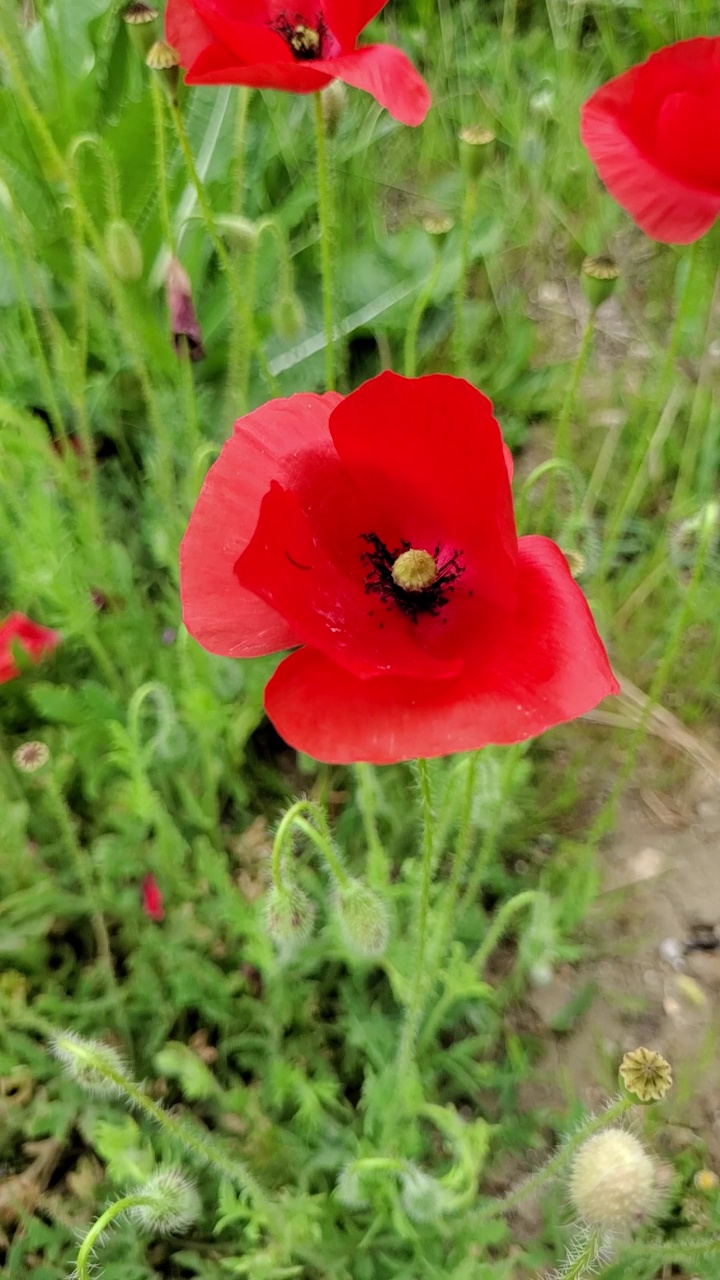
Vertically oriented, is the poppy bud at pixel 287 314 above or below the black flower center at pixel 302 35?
below

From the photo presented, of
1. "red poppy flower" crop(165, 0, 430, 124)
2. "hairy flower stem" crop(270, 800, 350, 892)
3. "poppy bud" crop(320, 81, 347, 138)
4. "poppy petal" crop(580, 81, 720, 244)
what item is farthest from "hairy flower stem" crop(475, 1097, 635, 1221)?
"poppy bud" crop(320, 81, 347, 138)

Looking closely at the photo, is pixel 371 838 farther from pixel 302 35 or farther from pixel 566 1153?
pixel 302 35

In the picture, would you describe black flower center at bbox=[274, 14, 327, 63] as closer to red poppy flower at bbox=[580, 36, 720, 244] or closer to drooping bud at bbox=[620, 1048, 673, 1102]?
red poppy flower at bbox=[580, 36, 720, 244]

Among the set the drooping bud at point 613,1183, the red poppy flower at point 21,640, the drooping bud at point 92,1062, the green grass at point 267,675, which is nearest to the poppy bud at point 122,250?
the green grass at point 267,675

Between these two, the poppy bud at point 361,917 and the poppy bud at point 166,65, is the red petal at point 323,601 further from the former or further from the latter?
the poppy bud at point 166,65

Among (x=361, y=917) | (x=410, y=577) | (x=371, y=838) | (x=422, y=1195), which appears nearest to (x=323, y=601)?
(x=410, y=577)

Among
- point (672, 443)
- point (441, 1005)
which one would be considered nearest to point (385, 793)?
point (441, 1005)
